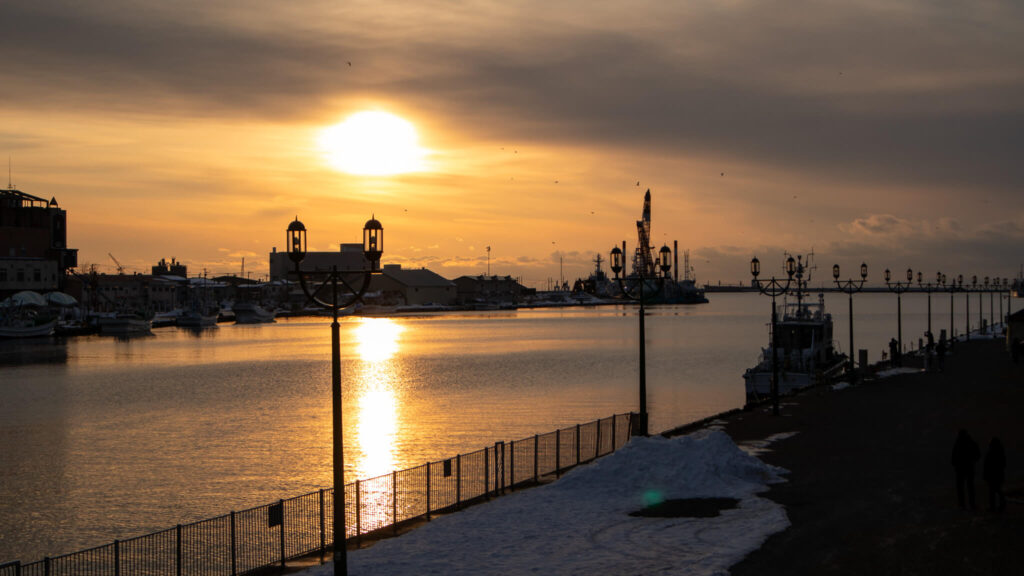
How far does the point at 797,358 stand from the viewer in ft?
198

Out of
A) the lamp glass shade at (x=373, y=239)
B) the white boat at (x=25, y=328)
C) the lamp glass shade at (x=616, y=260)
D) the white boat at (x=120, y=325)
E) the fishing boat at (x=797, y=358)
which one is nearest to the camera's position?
the lamp glass shade at (x=373, y=239)

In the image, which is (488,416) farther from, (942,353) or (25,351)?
(25,351)

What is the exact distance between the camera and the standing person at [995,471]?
1908 centimetres

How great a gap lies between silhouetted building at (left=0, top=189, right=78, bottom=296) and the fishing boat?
460ft

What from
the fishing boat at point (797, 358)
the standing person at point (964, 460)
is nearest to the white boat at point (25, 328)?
the fishing boat at point (797, 358)

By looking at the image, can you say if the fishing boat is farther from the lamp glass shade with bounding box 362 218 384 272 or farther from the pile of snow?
the lamp glass shade with bounding box 362 218 384 272

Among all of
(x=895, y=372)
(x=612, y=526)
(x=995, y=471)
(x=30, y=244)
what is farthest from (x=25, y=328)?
(x=995, y=471)

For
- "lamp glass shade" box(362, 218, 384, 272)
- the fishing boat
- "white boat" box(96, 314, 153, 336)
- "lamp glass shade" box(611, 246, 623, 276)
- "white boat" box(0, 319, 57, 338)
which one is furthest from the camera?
"white boat" box(96, 314, 153, 336)

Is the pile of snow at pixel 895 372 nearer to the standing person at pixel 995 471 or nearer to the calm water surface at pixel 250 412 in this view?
the calm water surface at pixel 250 412

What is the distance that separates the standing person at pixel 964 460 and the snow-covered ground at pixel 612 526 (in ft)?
13.1

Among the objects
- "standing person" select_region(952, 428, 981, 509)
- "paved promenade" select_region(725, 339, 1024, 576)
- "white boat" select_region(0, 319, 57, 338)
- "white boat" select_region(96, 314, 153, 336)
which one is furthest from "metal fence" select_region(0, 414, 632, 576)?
"white boat" select_region(96, 314, 153, 336)

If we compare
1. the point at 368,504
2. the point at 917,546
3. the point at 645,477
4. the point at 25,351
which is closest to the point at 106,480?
the point at 368,504

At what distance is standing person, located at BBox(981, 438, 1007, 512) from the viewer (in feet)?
62.6

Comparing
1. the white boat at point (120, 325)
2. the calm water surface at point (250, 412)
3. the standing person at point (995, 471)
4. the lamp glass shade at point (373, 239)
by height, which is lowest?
the calm water surface at point (250, 412)
